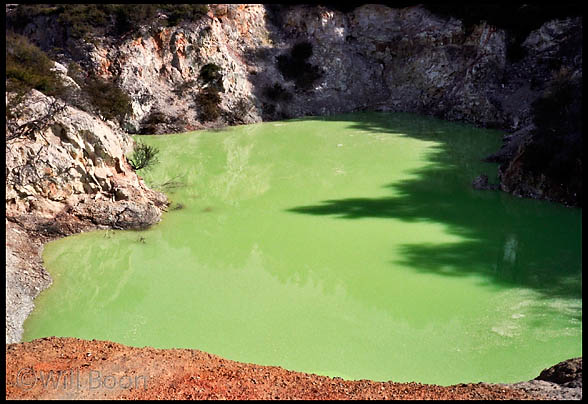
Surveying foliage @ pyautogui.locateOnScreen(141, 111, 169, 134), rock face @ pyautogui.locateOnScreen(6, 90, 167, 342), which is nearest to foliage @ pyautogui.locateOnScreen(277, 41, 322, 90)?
foliage @ pyautogui.locateOnScreen(141, 111, 169, 134)

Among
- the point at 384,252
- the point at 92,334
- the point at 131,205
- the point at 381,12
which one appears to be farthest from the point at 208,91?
the point at 92,334

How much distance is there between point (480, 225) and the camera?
13.2 meters

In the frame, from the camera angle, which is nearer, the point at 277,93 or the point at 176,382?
the point at 176,382

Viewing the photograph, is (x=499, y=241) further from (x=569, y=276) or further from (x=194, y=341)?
(x=194, y=341)

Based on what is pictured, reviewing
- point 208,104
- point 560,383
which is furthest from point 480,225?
point 208,104

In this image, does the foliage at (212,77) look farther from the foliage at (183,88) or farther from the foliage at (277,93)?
the foliage at (277,93)

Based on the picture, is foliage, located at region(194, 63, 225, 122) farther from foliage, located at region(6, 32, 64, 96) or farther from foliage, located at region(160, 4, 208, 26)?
foliage, located at region(6, 32, 64, 96)

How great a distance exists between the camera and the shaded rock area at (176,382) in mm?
5809

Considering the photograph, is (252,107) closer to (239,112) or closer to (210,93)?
(239,112)

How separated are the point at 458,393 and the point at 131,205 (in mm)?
9776

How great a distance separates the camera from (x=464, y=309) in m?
9.13

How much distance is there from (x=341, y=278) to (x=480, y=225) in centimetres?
459

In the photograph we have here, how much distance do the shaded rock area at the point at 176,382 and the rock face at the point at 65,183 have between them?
5.11 m

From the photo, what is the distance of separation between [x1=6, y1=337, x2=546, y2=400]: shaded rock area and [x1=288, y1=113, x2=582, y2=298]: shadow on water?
184 inches
